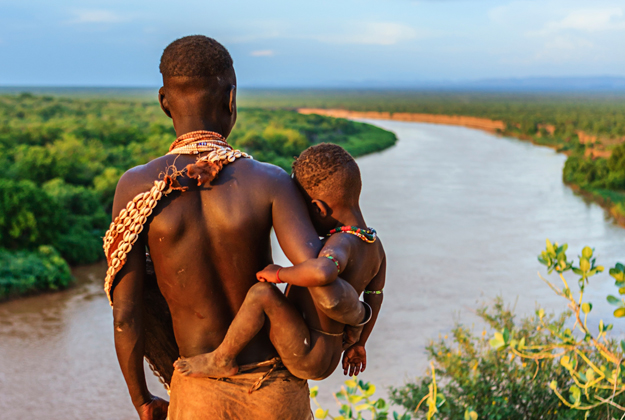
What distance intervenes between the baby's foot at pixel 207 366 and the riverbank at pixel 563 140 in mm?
21885

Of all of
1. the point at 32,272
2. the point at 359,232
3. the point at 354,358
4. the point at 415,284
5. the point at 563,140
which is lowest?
→ the point at 415,284

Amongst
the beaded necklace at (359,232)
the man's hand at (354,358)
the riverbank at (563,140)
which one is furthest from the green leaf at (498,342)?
the riverbank at (563,140)

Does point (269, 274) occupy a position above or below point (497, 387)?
above

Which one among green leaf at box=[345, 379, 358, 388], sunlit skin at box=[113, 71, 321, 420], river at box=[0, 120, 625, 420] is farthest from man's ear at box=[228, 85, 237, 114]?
river at box=[0, 120, 625, 420]

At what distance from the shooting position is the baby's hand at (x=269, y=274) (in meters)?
1.60

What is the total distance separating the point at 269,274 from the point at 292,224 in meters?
0.15

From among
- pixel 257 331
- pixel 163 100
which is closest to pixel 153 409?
pixel 257 331

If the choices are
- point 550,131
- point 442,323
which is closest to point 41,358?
point 442,323

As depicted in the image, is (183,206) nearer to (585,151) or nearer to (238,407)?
(238,407)

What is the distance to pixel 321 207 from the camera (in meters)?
1.74

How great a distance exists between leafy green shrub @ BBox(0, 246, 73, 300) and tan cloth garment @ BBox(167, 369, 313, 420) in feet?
43.5

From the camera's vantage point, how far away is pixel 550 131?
48.0 m

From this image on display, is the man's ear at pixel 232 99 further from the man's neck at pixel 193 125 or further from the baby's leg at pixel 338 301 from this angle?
the baby's leg at pixel 338 301

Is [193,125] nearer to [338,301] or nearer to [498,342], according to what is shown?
[338,301]
